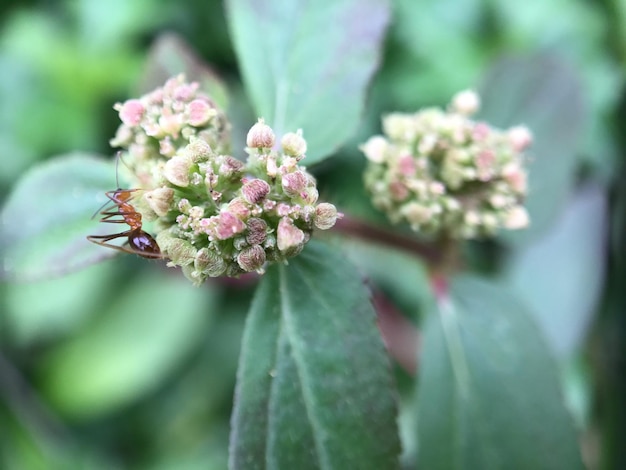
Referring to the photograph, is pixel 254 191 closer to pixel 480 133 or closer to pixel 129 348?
pixel 480 133

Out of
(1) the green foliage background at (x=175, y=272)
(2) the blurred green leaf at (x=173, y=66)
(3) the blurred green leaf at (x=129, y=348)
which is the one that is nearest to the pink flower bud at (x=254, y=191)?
(2) the blurred green leaf at (x=173, y=66)

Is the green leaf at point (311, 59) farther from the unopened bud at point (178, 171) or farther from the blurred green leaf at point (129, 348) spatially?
the blurred green leaf at point (129, 348)

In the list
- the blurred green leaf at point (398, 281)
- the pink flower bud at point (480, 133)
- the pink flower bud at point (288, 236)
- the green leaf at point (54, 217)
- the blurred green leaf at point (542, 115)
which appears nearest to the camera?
the pink flower bud at point (288, 236)

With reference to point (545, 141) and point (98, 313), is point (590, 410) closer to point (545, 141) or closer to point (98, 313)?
point (545, 141)

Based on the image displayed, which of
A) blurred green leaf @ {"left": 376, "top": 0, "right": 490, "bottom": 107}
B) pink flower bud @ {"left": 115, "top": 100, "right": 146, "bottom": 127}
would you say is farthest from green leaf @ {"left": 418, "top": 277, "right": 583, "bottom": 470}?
blurred green leaf @ {"left": 376, "top": 0, "right": 490, "bottom": 107}

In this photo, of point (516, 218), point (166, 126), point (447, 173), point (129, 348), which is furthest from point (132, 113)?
point (129, 348)

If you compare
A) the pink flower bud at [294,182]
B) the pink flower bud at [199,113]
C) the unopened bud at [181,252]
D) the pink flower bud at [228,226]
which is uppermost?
the pink flower bud at [199,113]

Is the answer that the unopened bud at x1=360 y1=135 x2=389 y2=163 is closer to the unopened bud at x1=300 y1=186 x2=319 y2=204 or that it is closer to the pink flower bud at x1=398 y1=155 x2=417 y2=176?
the pink flower bud at x1=398 y1=155 x2=417 y2=176

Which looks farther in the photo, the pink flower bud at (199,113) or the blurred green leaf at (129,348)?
the blurred green leaf at (129,348)
